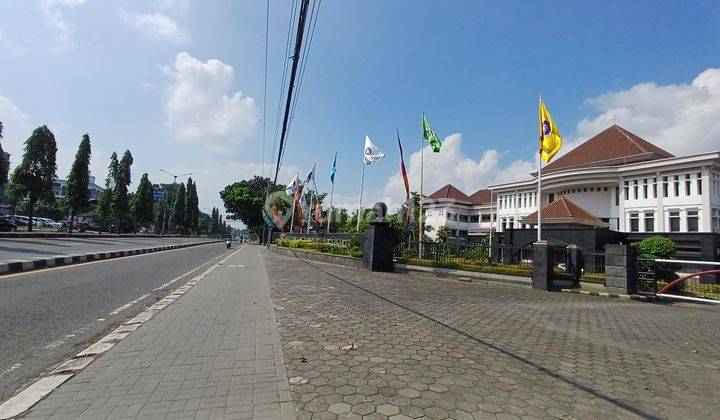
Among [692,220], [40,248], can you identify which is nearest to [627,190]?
[692,220]

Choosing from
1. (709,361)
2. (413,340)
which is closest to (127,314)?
(413,340)

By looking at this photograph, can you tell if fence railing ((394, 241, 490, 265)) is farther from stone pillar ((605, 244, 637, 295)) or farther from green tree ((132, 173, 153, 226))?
green tree ((132, 173, 153, 226))

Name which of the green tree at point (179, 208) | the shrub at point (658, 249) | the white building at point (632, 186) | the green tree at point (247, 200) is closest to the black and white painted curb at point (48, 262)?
the shrub at point (658, 249)

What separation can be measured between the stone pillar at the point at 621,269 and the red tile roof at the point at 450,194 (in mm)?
58916

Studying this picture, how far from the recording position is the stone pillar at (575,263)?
13.4 metres

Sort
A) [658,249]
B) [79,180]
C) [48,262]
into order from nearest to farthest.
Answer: [48,262]
[658,249]
[79,180]

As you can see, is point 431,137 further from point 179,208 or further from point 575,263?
point 179,208

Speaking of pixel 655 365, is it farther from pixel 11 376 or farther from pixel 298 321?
pixel 11 376

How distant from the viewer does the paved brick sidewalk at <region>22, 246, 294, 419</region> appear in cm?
289

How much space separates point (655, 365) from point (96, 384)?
602 centimetres

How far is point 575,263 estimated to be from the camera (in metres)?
13.7

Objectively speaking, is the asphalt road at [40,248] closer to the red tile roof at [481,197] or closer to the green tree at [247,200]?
the green tree at [247,200]

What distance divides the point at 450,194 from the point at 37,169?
59339mm

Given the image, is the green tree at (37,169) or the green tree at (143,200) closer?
the green tree at (37,169)
